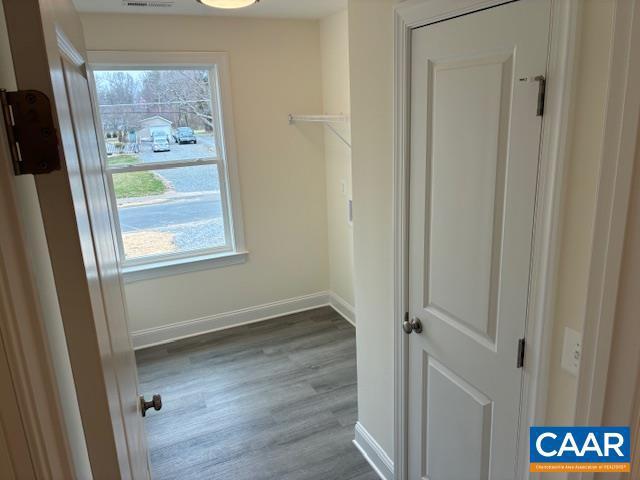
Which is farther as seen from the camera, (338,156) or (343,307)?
(343,307)

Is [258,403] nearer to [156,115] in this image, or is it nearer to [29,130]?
[156,115]

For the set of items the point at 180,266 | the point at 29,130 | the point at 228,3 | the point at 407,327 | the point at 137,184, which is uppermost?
the point at 228,3

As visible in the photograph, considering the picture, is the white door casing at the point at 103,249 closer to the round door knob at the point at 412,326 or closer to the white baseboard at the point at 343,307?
the round door knob at the point at 412,326

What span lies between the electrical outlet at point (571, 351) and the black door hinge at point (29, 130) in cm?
115

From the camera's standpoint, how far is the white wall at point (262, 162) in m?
3.33

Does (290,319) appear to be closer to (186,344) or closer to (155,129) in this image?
(186,344)

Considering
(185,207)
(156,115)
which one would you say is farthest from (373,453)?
(156,115)

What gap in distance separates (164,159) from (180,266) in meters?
0.85

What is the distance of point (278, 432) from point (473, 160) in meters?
2.00

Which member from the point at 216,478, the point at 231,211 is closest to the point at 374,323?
the point at 216,478

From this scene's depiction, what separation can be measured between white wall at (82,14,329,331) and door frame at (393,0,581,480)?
7.14ft

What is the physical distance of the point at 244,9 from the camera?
3160 millimetres

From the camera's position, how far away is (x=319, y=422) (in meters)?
2.71

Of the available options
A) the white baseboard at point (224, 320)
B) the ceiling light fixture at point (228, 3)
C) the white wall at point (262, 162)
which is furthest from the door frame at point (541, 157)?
the white baseboard at point (224, 320)
